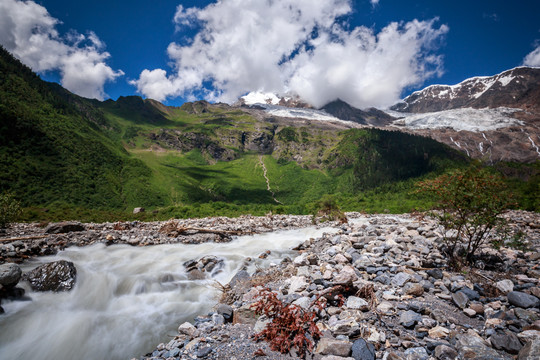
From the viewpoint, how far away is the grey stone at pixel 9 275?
792 centimetres

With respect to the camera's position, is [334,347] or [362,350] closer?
[362,350]

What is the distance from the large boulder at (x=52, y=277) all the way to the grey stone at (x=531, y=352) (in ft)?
46.9

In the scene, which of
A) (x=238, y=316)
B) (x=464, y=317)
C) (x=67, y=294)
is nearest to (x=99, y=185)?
(x=67, y=294)

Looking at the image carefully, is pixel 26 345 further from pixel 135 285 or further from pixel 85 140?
pixel 85 140

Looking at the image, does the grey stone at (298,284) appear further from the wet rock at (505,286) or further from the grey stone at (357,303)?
the wet rock at (505,286)

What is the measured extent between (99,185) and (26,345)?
77.9 metres

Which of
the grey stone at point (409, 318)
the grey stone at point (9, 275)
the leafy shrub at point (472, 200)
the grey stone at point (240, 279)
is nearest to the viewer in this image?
the grey stone at point (409, 318)

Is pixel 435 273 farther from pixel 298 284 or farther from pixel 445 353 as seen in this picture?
pixel 298 284

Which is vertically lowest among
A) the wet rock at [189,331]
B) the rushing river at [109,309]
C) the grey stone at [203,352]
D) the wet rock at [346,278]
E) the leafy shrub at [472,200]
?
the rushing river at [109,309]

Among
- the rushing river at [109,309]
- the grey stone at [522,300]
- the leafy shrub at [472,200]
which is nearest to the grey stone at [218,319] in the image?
the rushing river at [109,309]

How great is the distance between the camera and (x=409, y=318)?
15.8 ft

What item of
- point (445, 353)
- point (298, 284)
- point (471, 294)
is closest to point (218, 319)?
point (298, 284)

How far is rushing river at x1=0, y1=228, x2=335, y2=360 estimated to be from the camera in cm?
688

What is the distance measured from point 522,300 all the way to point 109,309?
526 inches
